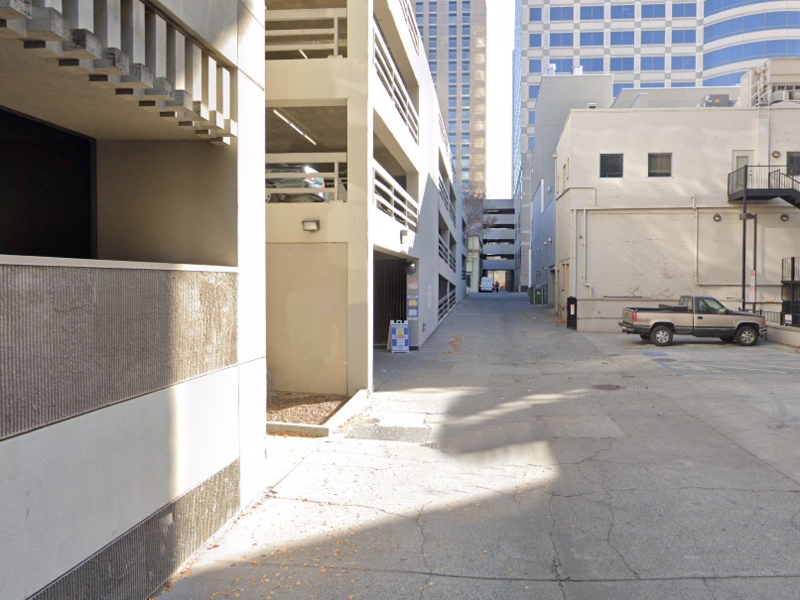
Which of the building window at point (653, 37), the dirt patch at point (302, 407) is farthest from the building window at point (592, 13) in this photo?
the dirt patch at point (302, 407)

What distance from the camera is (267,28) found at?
503 inches

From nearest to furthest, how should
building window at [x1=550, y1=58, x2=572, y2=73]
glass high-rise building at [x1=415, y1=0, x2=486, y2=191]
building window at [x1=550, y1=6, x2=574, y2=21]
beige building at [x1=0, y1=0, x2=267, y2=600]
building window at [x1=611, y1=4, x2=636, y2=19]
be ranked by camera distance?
beige building at [x1=0, y1=0, x2=267, y2=600] < building window at [x1=611, y1=4, x2=636, y2=19] < building window at [x1=550, y1=6, x2=574, y2=21] < building window at [x1=550, y1=58, x2=572, y2=73] < glass high-rise building at [x1=415, y1=0, x2=486, y2=191]

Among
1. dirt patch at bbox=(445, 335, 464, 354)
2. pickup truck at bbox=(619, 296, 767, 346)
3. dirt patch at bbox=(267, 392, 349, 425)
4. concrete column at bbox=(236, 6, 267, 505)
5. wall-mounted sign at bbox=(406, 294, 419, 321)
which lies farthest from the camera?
pickup truck at bbox=(619, 296, 767, 346)

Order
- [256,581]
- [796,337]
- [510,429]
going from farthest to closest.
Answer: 1. [796,337]
2. [510,429]
3. [256,581]

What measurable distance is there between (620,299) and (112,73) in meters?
26.0

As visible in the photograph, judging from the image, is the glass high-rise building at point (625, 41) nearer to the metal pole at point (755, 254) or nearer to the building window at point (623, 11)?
the building window at point (623, 11)

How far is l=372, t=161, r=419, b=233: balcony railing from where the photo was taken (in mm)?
14239

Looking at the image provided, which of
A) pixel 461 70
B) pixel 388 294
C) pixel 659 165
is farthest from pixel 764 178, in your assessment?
pixel 461 70

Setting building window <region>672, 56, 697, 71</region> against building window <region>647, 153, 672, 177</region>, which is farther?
building window <region>672, 56, 697, 71</region>

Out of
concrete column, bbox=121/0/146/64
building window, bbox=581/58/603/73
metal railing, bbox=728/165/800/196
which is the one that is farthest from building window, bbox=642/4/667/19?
concrete column, bbox=121/0/146/64

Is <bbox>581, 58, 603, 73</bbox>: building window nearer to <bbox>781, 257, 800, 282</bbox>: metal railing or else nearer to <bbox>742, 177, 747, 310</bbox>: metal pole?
<bbox>742, 177, 747, 310</bbox>: metal pole

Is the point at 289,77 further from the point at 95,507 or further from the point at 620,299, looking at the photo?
the point at 620,299

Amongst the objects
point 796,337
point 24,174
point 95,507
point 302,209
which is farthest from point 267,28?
point 796,337

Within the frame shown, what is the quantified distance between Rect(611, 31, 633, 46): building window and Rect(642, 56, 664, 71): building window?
2.54 metres
